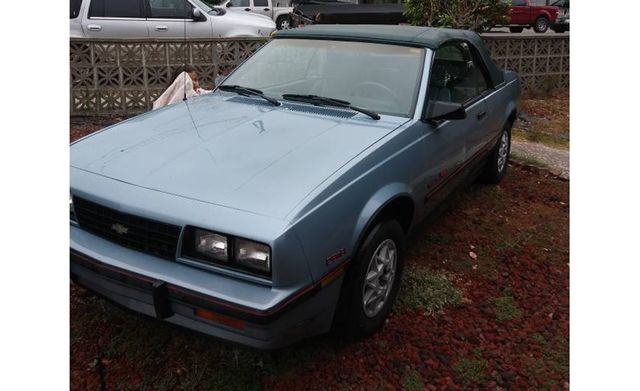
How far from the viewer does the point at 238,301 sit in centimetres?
214

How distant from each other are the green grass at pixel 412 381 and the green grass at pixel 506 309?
78 centimetres

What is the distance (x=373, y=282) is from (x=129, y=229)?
124 cm

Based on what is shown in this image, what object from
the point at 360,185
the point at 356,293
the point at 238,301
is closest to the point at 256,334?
the point at 238,301

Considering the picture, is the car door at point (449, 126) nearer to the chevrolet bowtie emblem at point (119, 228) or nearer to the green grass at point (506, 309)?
the green grass at point (506, 309)

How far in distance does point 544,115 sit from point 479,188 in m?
4.52

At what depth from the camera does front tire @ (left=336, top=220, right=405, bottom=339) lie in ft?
8.58

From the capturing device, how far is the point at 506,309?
332cm

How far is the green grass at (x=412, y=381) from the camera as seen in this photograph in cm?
261

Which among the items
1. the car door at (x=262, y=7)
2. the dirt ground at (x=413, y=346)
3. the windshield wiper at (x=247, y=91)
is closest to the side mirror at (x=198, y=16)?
the windshield wiper at (x=247, y=91)

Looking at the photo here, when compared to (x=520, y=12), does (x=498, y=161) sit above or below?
below

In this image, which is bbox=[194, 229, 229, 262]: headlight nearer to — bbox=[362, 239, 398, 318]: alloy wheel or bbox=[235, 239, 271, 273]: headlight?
bbox=[235, 239, 271, 273]: headlight

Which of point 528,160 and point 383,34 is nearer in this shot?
point 383,34

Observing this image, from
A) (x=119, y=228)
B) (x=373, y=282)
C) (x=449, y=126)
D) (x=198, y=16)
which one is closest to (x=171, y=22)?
(x=198, y=16)

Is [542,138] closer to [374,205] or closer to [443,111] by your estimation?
[443,111]
